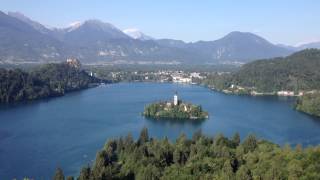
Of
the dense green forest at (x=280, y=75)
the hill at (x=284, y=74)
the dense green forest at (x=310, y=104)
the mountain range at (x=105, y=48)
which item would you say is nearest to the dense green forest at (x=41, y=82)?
the dense green forest at (x=280, y=75)

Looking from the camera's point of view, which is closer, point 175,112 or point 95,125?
point 95,125

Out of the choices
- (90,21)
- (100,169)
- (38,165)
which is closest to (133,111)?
(38,165)

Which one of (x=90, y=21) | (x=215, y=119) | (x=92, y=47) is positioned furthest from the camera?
(x=90, y=21)

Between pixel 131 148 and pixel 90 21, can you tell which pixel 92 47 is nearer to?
pixel 90 21

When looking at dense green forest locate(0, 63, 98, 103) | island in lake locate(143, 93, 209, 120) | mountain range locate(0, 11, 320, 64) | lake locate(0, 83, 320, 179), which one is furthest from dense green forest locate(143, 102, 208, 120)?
mountain range locate(0, 11, 320, 64)

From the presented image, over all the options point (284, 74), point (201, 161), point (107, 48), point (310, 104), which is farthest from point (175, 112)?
point (107, 48)

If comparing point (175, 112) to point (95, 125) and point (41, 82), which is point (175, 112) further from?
point (41, 82)

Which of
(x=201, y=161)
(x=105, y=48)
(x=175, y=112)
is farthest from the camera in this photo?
(x=105, y=48)
